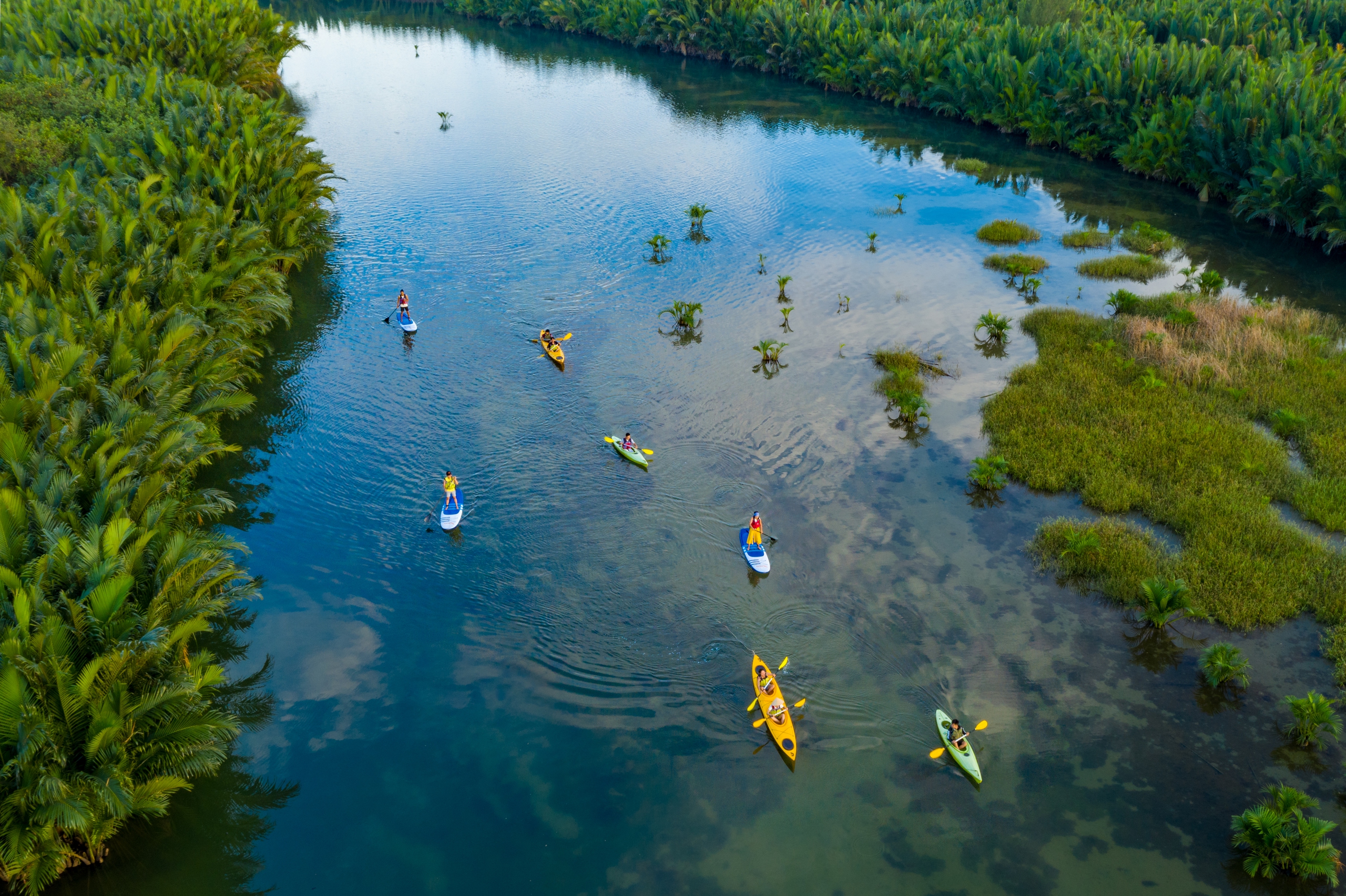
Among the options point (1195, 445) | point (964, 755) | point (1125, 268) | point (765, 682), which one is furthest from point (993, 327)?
point (765, 682)

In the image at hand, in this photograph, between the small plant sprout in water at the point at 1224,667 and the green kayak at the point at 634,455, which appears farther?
the green kayak at the point at 634,455

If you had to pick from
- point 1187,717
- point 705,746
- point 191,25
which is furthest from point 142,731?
point 191,25

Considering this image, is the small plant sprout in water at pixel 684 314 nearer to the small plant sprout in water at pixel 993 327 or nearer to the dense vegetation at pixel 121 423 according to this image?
the small plant sprout in water at pixel 993 327

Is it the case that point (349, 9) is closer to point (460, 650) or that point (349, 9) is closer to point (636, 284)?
point (636, 284)

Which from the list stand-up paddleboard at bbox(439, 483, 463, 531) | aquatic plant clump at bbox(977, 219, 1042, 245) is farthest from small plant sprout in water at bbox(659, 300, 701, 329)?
aquatic plant clump at bbox(977, 219, 1042, 245)

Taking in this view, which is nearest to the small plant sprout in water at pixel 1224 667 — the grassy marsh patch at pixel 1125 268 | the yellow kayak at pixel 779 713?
the yellow kayak at pixel 779 713

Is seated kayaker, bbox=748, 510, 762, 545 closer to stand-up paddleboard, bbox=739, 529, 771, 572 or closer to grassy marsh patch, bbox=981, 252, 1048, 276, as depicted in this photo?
stand-up paddleboard, bbox=739, 529, 771, 572
